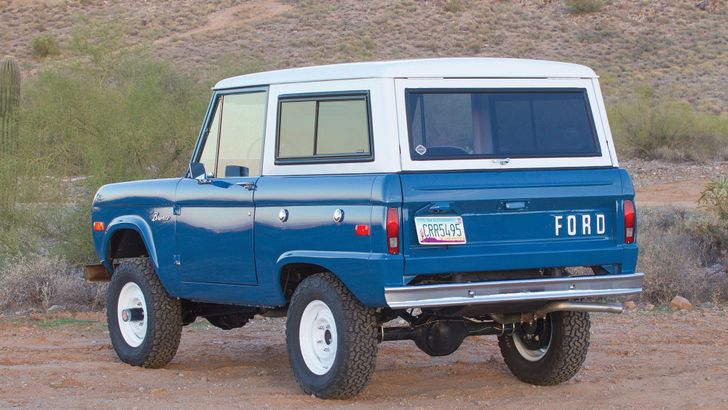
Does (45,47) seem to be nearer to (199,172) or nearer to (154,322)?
(154,322)

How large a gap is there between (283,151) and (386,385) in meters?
1.65

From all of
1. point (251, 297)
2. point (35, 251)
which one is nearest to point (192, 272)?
point (251, 297)

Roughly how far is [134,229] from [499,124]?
2886mm

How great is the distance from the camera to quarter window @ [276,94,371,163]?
682 cm

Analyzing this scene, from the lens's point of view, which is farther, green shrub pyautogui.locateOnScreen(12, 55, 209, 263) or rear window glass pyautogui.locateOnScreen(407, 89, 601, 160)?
green shrub pyautogui.locateOnScreen(12, 55, 209, 263)

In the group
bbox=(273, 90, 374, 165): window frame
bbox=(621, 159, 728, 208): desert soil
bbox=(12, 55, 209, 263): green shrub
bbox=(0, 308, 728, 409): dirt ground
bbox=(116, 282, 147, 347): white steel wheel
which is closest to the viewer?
bbox=(273, 90, 374, 165): window frame

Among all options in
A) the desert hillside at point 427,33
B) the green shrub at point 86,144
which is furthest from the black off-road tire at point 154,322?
the desert hillside at point 427,33

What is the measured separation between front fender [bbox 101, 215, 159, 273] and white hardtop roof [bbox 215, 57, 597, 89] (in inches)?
60.7

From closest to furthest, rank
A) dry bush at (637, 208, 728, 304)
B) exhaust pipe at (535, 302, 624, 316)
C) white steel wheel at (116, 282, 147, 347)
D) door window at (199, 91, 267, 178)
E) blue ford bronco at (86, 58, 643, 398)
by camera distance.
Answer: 1. blue ford bronco at (86, 58, 643, 398)
2. exhaust pipe at (535, 302, 624, 316)
3. door window at (199, 91, 267, 178)
4. white steel wheel at (116, 282, 147, 347)
5. dry bush at (637, 208, 728, 304)

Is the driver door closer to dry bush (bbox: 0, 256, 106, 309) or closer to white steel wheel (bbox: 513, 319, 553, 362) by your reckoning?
white steel wheel (bbox: 513, 319, 553, 362)

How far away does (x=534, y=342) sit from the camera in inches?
314

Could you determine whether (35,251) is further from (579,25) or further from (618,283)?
(579,25)


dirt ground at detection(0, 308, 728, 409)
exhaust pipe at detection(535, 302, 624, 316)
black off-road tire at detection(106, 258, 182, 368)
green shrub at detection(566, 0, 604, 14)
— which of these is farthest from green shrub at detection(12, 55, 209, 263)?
green shrub at detection(566, 0, 604, 14)

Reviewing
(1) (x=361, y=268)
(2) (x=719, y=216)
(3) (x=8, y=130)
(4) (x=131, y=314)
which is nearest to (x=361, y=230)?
(1) (x=361, y=268)
